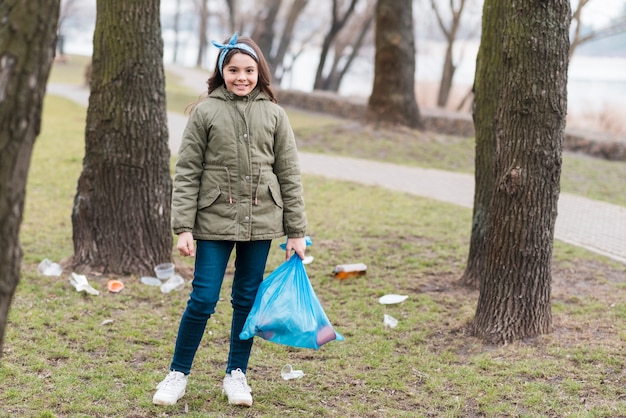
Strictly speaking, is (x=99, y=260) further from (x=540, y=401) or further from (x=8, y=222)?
(x=8, y=222)

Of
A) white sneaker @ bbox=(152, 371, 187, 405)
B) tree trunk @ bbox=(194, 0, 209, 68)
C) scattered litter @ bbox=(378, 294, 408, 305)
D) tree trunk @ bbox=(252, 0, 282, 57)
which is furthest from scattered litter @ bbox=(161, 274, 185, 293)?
tree trunk @ bbox=(194, 0, 209, 68)

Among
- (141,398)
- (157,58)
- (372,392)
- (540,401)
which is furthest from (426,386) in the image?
(157,58)

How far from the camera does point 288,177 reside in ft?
12.1

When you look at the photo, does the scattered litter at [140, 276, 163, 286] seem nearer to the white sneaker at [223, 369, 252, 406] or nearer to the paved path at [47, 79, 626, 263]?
the white sneaker at [223, 369, 252, 406]

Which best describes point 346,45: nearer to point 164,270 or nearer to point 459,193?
point 459,193

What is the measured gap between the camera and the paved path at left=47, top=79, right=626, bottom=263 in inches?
307

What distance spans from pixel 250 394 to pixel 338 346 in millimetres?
992

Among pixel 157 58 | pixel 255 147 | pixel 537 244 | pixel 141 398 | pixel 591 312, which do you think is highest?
pixel 157 58

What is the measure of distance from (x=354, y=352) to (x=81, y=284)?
78.9 inches

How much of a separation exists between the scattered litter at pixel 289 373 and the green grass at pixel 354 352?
5 cm

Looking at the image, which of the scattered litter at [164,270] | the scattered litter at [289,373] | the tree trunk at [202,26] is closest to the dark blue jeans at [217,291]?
the scattered litter at [289,373]

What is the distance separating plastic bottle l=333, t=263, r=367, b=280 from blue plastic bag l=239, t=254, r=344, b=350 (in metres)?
2.42

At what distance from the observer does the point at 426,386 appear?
4090 mm

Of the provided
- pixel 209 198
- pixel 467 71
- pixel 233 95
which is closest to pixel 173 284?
pixel 209 198
